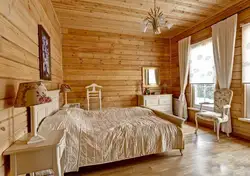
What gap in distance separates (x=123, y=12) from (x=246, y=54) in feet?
9.40

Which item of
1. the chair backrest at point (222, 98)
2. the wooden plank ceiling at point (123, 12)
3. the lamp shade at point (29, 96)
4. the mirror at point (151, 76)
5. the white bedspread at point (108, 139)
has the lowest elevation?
the white bedspread at point (108, 139)

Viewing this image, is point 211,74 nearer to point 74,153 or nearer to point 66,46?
point 74,153

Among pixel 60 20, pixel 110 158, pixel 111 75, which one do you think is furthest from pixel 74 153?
pixel 60 20

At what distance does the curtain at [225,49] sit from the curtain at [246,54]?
6.8 inches

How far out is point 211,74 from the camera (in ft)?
A: 12.8

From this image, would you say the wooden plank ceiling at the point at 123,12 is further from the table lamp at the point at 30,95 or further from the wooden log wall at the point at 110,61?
the table lamp at the point at 30,95

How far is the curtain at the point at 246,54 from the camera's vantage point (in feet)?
9.88

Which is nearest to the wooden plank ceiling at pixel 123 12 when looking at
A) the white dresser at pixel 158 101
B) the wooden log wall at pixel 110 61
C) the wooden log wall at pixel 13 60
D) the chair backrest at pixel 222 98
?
the wooden log wall at pixel 110 61

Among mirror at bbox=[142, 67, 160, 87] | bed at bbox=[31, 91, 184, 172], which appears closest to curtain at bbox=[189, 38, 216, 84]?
mirror at bbox=[142, 67, 160, 87]

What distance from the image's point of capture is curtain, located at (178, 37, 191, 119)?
4584 mm

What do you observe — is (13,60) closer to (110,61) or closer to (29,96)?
(29,96)

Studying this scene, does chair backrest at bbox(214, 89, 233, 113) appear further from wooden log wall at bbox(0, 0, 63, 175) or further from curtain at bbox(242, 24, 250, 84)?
wooden log wall at bbox(0, 0, 63, 175)

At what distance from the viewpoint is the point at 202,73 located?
13.7ft

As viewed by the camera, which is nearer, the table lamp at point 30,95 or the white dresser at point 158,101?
the table lamp at point 30,95
